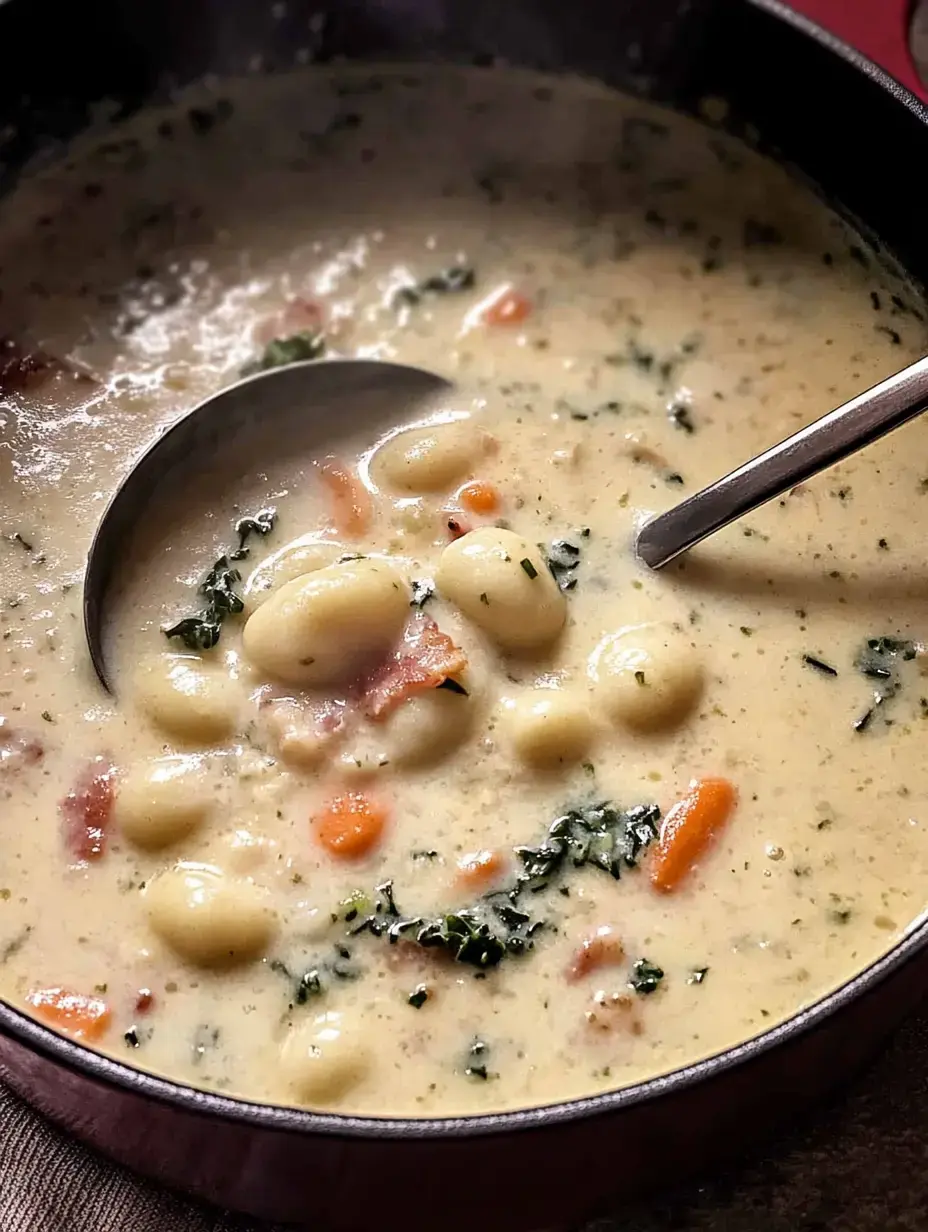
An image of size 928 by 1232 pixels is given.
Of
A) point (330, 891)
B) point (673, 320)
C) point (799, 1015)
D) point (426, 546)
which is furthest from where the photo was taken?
point (673, 320)

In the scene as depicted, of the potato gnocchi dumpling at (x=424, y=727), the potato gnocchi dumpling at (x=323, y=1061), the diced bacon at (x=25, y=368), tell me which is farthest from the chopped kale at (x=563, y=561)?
the diced bacon at (x=25, y=368)

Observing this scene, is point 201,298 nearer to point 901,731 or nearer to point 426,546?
point 426,546

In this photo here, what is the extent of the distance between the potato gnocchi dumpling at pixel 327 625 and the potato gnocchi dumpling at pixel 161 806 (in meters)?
0.15

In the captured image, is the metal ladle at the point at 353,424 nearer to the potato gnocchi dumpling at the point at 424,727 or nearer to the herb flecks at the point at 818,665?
the herb flecks at the point at 818,665

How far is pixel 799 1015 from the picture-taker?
106 centimetres

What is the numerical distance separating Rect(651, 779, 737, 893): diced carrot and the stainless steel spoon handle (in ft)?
0.93

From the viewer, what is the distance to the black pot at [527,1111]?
1030 mm

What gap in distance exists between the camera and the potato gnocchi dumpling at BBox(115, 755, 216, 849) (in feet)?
4.39

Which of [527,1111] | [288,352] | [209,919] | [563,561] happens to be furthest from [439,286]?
[527,1111]

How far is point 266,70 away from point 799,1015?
1.44 metres

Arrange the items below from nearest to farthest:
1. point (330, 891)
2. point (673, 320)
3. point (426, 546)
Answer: point (330, 891) → point (426, 546) → point (673, 320)

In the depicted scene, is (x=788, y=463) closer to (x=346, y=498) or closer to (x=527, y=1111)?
(x=346, y=498)

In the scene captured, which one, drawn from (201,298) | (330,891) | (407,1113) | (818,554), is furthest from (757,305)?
(407,1113)

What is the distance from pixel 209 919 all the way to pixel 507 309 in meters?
0.92
